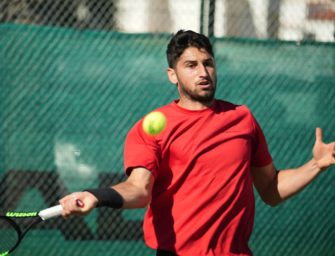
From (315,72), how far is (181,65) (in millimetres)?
3032

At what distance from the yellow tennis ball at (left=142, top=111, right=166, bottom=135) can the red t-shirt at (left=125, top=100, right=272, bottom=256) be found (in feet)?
0.08

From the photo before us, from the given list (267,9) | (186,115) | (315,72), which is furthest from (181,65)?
(267,9)

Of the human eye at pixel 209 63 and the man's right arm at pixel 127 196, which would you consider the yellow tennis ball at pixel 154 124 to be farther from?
the human eye at pixel 209 63

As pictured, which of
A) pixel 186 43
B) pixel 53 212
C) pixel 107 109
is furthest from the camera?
pixel 107 109

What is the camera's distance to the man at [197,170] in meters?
3.48

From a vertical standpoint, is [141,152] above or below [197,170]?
above

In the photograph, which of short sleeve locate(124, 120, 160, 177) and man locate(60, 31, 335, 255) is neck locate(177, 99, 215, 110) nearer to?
man locate(60, 31, 335, 255)

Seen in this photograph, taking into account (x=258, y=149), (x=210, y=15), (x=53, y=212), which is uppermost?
(x=53, y=212)

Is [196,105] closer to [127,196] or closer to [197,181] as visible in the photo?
[197,181]

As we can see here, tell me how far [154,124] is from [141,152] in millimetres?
174

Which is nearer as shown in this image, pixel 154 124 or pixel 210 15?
pixel 154 124

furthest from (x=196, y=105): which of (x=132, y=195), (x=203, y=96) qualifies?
(x=132, y=195)

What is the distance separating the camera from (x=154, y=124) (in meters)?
3.57

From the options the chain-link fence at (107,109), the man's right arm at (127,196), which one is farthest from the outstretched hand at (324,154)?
the chain-link fence at (107,109)
